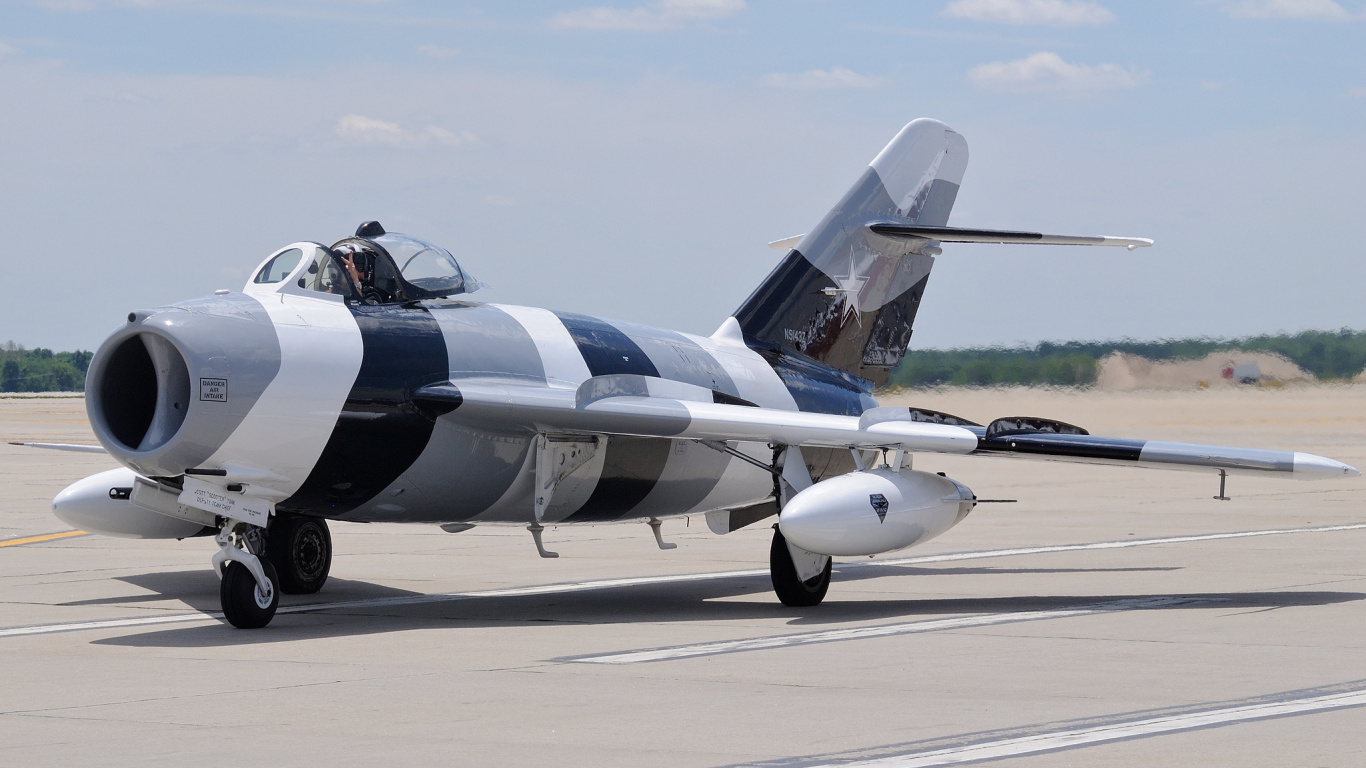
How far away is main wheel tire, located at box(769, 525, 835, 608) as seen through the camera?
1401 centimetres

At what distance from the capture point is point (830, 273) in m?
17.9

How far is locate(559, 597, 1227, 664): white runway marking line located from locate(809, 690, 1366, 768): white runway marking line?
3.48 m

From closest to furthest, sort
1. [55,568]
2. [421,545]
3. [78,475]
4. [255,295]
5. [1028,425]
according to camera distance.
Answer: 1. [255,295]
2. [1028,425]
3. [55,568]
4. [421,545]
5. [78,475]

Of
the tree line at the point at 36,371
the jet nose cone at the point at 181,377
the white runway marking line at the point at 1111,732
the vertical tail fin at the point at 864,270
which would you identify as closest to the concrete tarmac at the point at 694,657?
the white runway marking line at the point at 1111,732

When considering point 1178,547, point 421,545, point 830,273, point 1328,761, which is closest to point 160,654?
point 1328,761

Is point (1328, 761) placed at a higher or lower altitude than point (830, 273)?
lower

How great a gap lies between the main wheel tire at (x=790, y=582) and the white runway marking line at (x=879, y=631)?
1.68 metres

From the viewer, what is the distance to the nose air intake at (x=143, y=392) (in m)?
11.8

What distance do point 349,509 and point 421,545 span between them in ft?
28.1

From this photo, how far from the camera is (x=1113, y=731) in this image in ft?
25.1

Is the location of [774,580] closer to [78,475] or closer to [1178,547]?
[1178,547]

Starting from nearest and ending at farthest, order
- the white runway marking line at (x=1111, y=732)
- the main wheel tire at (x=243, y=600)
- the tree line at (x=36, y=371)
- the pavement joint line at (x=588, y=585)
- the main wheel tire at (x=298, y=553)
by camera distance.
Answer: the white runway marking line at (x=1111, y=732)
the main wheel tire at (x=243, y=600)
the pavement joint line at (x=588, y=585)
the main wheel tire at (x=298, y=553)
the tree line at (x=36, y=371)

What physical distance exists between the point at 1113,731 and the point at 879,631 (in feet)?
14.5

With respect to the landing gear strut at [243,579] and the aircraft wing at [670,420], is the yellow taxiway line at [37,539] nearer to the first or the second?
the landing gear strut at [243,579]
